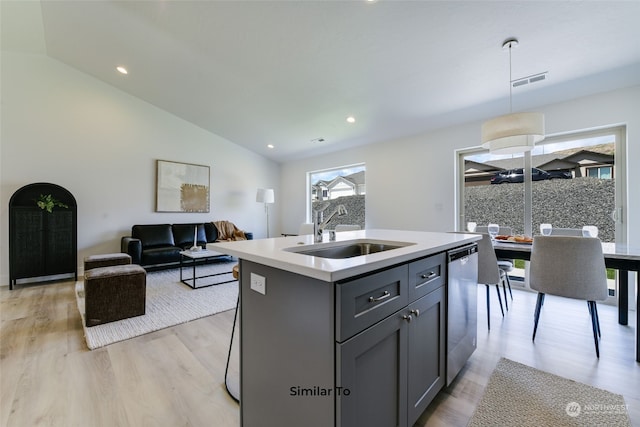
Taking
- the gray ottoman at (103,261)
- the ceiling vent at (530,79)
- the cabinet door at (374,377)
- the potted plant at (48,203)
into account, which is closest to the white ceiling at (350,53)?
the ceiling vent at (530,79)

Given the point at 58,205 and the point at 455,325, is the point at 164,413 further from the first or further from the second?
the point at 58,205

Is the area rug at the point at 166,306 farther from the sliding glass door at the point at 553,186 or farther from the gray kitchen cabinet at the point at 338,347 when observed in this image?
the sliding glass door at the point at 553,186

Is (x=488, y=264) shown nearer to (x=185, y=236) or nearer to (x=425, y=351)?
(x=425, y=351)

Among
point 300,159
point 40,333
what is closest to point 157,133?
point 300,159

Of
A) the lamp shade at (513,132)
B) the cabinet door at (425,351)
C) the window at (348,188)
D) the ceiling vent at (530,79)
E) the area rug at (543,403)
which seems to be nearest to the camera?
the cabinet door at (425,351)

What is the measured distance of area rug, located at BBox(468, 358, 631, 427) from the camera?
4.51 ft

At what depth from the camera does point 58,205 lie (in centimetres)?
379

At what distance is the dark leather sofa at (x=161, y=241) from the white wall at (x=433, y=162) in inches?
113

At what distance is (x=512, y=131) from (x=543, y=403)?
1950 millimetres

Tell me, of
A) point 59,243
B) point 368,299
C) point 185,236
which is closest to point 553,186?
point 368,299

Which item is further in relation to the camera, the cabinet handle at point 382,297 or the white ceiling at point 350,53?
the white ceiling at point 350,53

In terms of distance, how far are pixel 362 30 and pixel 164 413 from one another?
3261mm

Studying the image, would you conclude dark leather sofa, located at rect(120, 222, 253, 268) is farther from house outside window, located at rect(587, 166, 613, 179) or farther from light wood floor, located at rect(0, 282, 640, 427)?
house outside window, located at rect(587, 166, 613, 179)

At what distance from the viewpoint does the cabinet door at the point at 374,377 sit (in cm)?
86
